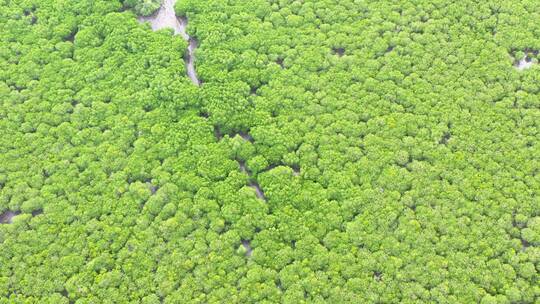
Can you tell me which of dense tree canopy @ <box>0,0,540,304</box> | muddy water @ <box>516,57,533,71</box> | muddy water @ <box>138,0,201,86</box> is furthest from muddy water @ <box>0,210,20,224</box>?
muddy water @ <box>516,57,533,71</box>

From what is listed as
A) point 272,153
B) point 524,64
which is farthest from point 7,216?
point 524,64

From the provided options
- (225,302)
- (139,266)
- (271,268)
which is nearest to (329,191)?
(271,268)

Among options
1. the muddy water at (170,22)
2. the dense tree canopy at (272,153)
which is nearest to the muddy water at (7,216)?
the dense tree canopy at (272,153)

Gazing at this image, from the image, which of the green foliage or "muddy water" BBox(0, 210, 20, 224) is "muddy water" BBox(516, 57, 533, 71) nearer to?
the green foliage

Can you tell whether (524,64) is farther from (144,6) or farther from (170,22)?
(144,6)

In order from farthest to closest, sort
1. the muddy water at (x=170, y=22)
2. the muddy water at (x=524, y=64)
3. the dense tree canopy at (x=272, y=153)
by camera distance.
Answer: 1. the muddy water at (x=170, y=22)
2. the muddy water at (x=524, y=64)
3. the dense tree canopy at (x=272, y=153)

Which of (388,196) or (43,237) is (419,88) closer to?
(388,196)

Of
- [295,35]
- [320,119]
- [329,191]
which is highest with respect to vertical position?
[295,35]

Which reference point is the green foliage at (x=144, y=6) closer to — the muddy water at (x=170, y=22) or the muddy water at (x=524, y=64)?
the muddy water at (x=170, y=22)
